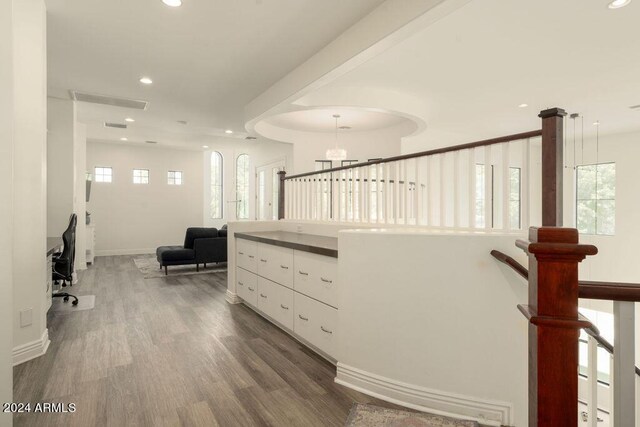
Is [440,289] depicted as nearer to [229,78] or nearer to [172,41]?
[172,41]

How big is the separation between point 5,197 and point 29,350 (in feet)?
A: 6.20

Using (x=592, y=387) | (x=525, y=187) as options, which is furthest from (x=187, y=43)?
(x=592, y=387)

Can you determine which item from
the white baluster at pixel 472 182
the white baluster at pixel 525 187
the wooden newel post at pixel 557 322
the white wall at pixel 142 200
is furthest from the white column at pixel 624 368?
the white wall at pixel 142 200

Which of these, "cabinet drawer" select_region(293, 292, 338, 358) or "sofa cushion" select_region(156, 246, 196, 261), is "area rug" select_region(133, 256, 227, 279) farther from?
"cabinet drawer" select_region(293, 292, 338, 358)

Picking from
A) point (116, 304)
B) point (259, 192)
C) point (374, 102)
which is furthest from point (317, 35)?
point (259, 192)

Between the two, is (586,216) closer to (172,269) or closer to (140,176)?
(172,269)

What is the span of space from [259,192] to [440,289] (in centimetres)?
822

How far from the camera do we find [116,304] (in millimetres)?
4371

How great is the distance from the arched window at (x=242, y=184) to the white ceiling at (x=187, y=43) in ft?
17.0

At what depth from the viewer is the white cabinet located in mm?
2686

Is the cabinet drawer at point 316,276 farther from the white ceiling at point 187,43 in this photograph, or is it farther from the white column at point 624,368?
the white ceiling at point 187,43

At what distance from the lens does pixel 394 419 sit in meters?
2.00

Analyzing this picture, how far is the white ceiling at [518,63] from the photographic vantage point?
3240mm

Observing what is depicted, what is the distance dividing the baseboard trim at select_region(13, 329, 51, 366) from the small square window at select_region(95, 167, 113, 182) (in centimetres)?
715
